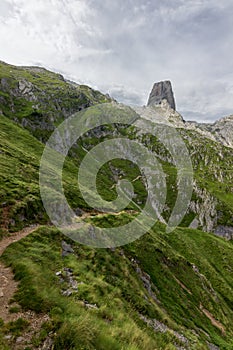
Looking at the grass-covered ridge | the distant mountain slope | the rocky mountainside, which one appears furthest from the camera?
the distant mountain slope

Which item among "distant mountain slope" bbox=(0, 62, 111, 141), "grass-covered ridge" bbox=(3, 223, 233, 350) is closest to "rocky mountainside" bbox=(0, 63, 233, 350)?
"grass-covered ridge" bbox=(3, 223, 233, 350)

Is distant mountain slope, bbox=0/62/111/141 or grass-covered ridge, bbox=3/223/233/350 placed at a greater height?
distant mountain slope, bbox=0/62/111/141

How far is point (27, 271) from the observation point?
1680 centimetres

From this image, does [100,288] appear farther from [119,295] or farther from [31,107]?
[31,107]

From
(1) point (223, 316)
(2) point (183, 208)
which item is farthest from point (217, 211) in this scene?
(1) point (223, 316)

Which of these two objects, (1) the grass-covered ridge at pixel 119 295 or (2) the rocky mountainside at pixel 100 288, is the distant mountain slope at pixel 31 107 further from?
(1) the grass-covered ridge at pixel 119 295

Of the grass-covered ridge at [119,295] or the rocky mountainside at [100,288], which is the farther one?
the grass-covered ridge at [119,295]

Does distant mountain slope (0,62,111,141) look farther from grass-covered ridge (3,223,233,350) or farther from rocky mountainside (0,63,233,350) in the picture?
grass-covered ridge (3,223,233,350)

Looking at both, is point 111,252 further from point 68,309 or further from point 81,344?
point 81,344

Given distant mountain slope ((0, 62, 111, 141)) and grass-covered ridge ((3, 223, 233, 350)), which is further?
distant mountain slope ((0, 62, 111, 141))

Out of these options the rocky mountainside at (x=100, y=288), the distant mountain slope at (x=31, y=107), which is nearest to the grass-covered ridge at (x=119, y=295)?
the rocky mountainside at (x=100, y=288)

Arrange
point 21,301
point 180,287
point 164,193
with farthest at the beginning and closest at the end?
point 164,193
point 180,287
point 21,301

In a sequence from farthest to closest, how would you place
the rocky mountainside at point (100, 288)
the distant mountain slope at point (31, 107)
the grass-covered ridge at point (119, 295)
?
the distant mountain slope at point (31, 107) < the grass-covered ridge at point (119, 295) < the rocky mountainside at point (100, 288)

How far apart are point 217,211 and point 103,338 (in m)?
160
